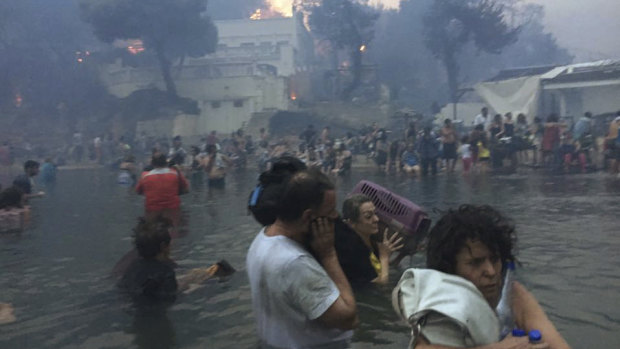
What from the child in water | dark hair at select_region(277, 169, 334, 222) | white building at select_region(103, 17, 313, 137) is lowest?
the child in water

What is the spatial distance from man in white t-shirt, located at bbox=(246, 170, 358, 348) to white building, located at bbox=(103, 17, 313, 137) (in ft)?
131

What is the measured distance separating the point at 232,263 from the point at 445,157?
40.3 ft

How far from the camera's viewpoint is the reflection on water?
16.7 ft

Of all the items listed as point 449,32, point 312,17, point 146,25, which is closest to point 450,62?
point 449,32

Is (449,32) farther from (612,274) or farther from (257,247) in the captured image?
(257,247)

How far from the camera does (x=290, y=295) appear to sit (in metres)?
2.78

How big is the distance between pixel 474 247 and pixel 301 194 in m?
0.80

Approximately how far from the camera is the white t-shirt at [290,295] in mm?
2725

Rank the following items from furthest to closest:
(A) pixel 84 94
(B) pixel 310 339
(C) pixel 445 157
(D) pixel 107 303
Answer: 1. (A) pixel 84 94
2. (C) pixel 445 157
3. (D) pixel 107 303
4. (B) pixel 310 339

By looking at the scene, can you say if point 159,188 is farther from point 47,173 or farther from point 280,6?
point 280,6

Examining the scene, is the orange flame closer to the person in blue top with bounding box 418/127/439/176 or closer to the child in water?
the person in blue top with bounding box 418/127/439/176

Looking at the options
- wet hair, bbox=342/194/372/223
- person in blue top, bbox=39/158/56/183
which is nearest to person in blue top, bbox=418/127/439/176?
person in blue top, bbox=39/158/56/183

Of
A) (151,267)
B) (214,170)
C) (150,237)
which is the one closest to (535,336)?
(150,237)

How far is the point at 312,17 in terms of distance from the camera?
50.8 meters
